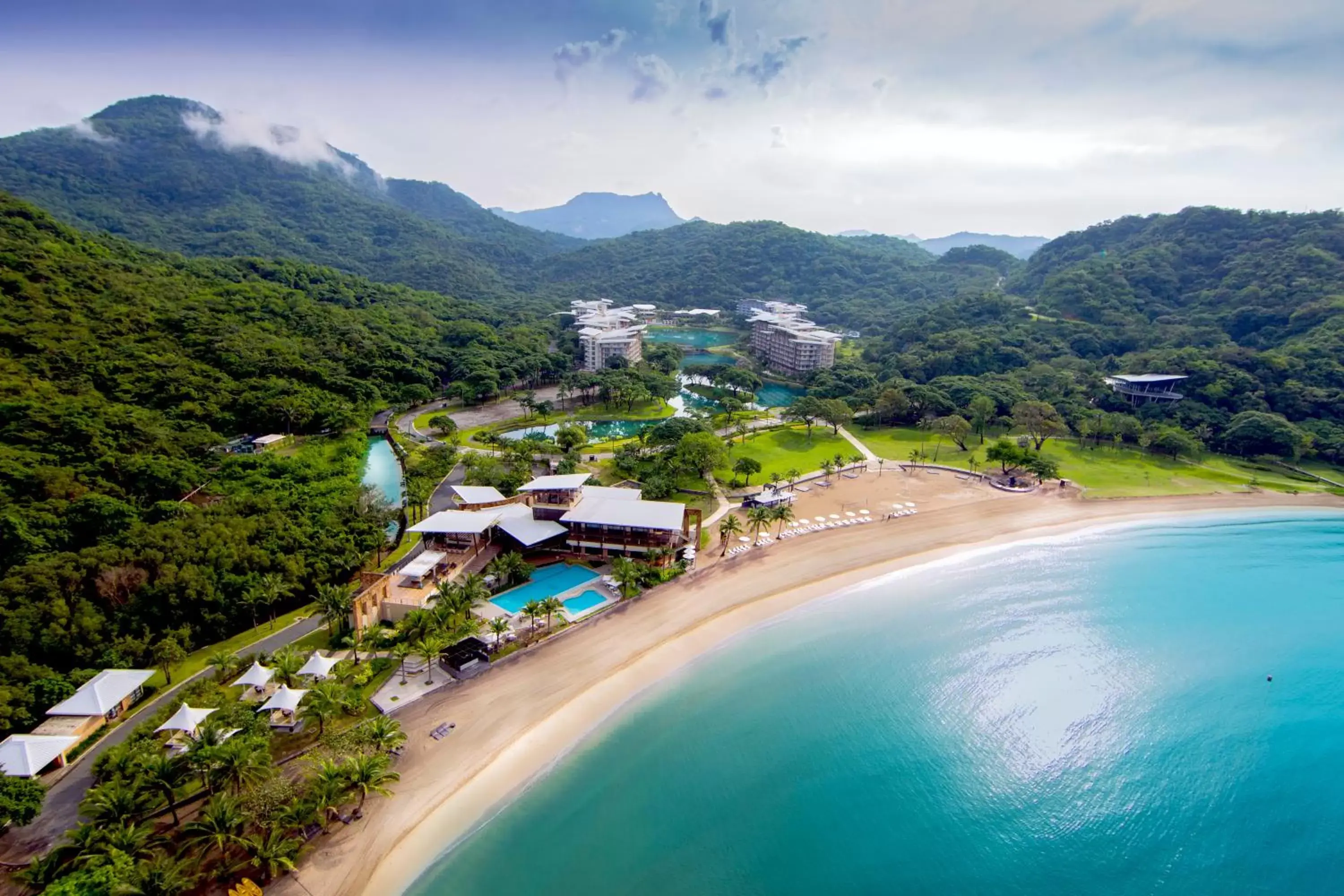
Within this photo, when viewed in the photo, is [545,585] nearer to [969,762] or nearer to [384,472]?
[969,762]

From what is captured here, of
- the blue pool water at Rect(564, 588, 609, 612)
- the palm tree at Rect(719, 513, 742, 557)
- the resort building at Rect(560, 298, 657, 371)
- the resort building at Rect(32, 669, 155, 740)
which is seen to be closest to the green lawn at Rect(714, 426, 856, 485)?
the palm tree at Rect(719, 513, 742, 557)

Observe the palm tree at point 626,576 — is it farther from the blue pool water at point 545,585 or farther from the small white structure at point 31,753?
the small white structure at point 31,753

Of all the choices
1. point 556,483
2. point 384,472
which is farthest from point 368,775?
point 384,472

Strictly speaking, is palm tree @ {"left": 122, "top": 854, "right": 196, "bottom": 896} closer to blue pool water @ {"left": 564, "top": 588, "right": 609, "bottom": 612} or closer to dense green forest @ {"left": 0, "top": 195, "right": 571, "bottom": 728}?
dense green forest @ {"left": 0, "top": 195, "right": 571, "bottom": 728}

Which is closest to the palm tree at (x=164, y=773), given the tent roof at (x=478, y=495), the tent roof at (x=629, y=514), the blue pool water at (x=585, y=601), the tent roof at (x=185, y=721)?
the tent roof at (x=185, y=721)

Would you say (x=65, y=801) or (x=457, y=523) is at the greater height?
(x=457, y=523)

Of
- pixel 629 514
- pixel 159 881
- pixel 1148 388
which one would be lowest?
Result: pixel 159 881
